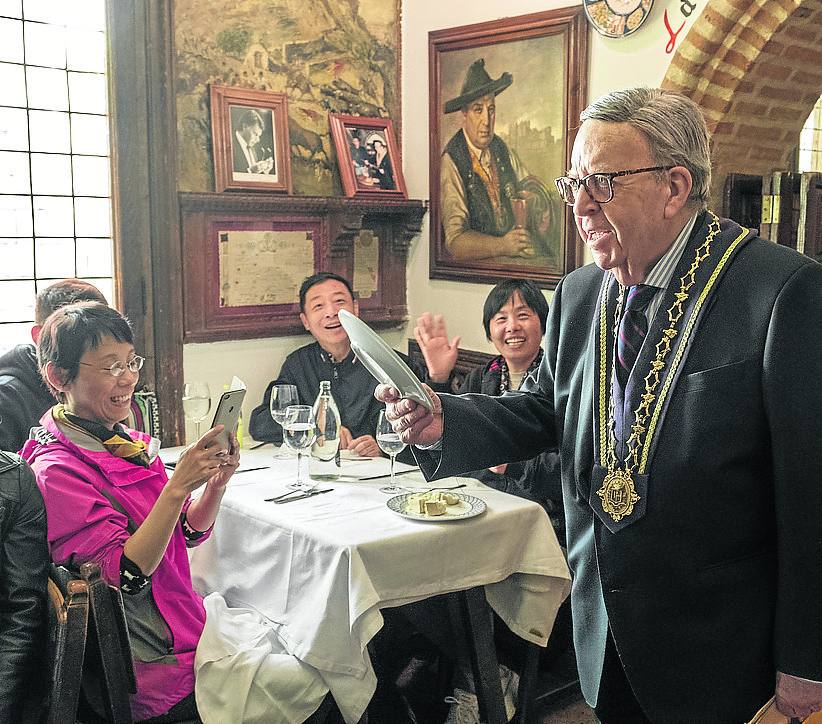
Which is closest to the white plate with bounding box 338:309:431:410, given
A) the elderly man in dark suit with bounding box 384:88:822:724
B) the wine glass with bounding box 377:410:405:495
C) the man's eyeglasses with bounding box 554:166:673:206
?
the elderly man in dark suit with bounding box 384:88:822:724

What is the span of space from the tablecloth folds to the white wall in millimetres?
1937

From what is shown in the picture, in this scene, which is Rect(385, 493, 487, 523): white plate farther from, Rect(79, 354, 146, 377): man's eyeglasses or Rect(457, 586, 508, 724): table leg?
Rect(79, 354, 146, 377): man's eyeglasses

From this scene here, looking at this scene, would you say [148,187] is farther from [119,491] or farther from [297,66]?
[119,491]

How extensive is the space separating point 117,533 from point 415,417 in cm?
87

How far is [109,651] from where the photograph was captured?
82.8 inches

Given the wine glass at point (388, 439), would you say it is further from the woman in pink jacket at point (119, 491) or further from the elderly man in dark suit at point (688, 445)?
the elderly man in dark suit at point (688, 445)

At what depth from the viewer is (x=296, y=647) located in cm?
267

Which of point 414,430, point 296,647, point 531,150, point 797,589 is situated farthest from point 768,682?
point 531,150

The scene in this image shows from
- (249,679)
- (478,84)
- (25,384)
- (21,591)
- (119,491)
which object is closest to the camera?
(21,591)

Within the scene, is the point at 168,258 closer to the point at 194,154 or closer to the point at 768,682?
the point at 194,154

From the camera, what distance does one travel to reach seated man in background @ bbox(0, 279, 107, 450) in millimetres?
3150

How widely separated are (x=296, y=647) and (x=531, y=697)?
92 centimetres

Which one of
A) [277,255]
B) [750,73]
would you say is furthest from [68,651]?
[750,73]

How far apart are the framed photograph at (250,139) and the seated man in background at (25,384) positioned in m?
1.17
